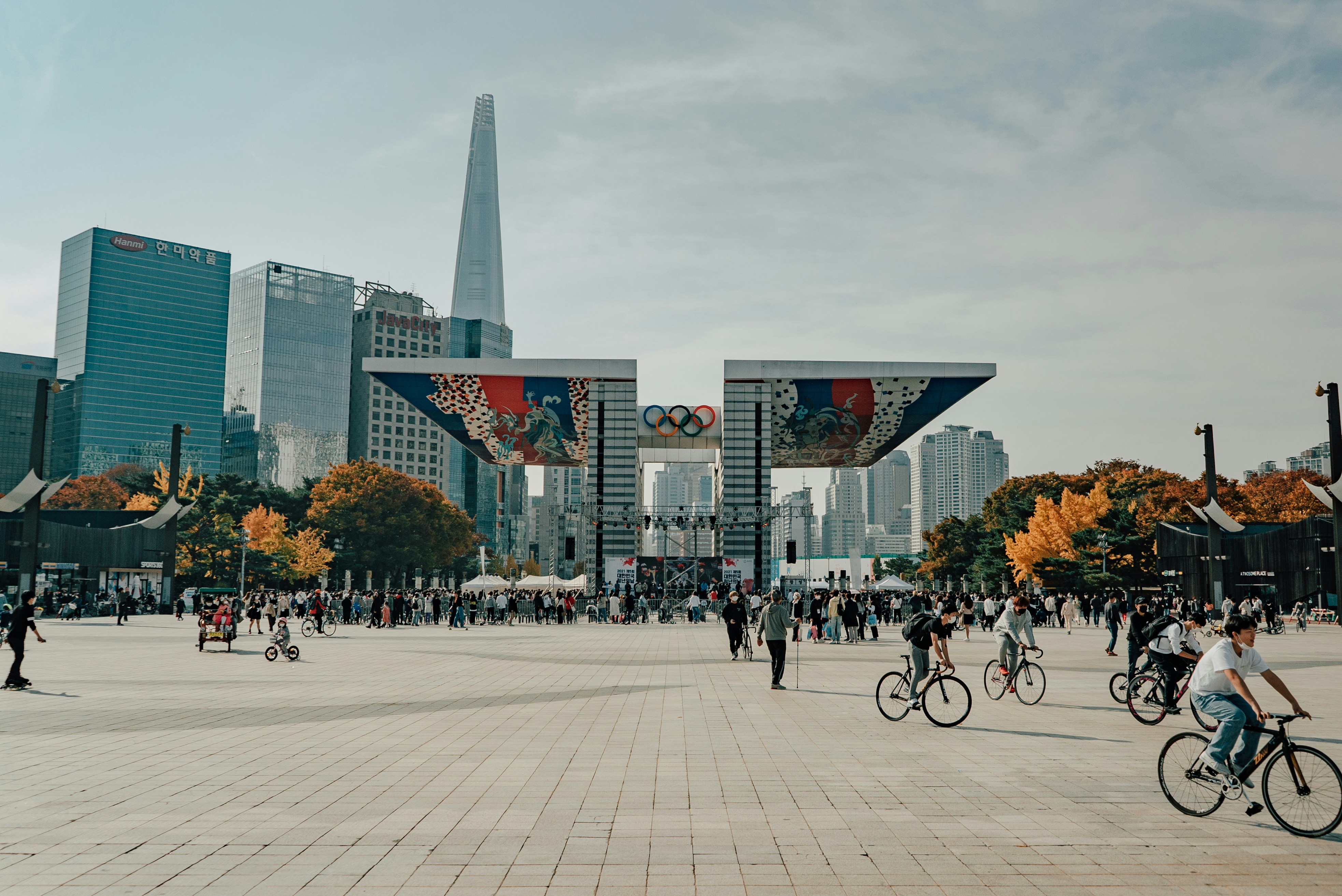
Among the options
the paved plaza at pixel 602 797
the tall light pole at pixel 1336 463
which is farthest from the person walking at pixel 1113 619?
the tall light pole at pixel 1336 463

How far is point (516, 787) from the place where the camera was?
8.98 meters

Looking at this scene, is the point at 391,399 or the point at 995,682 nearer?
the point at 995,682

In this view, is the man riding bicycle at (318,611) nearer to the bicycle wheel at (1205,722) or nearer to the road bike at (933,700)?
the road bike at (933,700)

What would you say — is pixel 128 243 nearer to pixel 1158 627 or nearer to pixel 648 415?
pixel 648 415

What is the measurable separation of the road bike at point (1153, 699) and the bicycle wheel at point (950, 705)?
2.21m

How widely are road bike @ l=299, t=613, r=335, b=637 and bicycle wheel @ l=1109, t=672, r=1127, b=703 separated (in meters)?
27.3

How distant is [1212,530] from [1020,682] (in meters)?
31.1

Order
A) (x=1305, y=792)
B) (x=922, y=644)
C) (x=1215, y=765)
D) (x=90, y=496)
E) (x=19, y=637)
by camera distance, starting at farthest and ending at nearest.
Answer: (x=90, y=496), (x=19, y=637), (x=922, y=644), (x=1215, y=765), (x=1305, y=792)

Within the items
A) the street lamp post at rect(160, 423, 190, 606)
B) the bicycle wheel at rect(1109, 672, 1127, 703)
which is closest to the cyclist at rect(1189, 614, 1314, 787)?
the bicycle wheel at rect(1109, 672, 1127, 703)

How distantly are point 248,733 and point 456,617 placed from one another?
95.5 feet

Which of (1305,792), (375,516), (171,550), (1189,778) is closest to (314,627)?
(171,550)

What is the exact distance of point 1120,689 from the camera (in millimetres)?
15820

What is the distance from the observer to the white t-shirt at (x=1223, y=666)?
7.69 meters

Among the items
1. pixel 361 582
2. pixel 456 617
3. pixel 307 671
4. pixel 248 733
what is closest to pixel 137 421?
pixel 361 582
